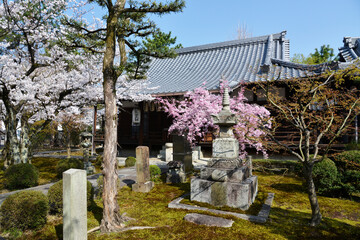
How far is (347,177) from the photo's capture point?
6.73 meters

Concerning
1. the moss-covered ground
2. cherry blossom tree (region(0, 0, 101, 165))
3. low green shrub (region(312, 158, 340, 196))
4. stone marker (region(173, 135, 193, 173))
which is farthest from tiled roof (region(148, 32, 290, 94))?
the moss-covered ground

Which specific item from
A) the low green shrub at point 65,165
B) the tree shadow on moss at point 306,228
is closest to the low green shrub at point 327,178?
the tree shadow on moss at point 306,228

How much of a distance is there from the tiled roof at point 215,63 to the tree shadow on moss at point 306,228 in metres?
9.72

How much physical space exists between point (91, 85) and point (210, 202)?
9871 millimetres

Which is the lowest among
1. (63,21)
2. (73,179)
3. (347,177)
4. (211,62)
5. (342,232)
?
(342,232)

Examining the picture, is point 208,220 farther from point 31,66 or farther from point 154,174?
point 31,66

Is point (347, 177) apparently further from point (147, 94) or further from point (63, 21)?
point (147, 94)

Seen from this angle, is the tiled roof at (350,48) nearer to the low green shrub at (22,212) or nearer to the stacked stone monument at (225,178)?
the stacked stone monument at (225,178)

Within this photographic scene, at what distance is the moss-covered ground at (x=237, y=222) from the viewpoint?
13.5 ft

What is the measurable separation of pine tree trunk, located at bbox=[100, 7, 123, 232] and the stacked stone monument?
2379 millimetres

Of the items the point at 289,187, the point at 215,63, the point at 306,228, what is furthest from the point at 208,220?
the point at 215,63

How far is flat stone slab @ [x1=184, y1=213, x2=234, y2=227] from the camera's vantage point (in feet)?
14.7

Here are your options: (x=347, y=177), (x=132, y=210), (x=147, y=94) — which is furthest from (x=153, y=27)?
(x=147, y=94)

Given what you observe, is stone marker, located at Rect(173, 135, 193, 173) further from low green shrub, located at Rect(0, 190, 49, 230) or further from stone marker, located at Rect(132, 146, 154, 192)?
low green shrub, located at Rect(0, 190, 49, 230)
